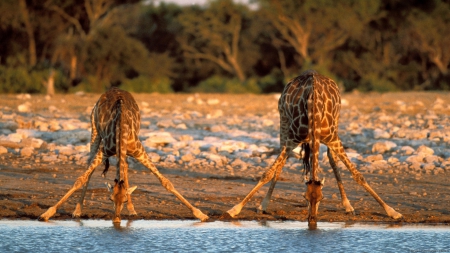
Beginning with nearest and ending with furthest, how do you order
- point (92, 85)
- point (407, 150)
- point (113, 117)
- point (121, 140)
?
point (121, 140) < point (113, 117) < point (407, 150) < point (92, 85)

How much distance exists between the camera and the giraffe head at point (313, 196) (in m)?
7.31

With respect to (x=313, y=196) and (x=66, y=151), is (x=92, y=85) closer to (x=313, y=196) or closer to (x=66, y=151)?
(x=66, y=151)

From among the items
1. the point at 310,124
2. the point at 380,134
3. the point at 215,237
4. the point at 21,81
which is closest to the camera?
the point at 215,237

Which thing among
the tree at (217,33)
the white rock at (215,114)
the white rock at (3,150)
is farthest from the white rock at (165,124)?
the tree at (217,33)

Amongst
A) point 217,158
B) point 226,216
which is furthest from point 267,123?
point 226,216

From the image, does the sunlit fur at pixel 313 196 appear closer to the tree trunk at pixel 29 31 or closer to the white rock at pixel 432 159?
the white rock at pixel 432 159

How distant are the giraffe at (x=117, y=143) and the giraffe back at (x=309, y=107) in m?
1.28

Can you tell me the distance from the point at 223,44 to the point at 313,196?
33.1 meters

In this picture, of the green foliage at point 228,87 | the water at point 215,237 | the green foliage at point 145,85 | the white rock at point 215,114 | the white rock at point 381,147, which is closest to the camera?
the water at point 215,237

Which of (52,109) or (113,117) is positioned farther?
(52,109)

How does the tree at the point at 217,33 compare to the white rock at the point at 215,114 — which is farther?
the tree at the point at 217,33

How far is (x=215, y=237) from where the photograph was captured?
712cm

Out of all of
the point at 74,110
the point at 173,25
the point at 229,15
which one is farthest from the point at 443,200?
the point at 173,25

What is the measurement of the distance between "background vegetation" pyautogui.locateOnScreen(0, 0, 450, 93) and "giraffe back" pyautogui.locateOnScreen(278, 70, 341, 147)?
17702mm
